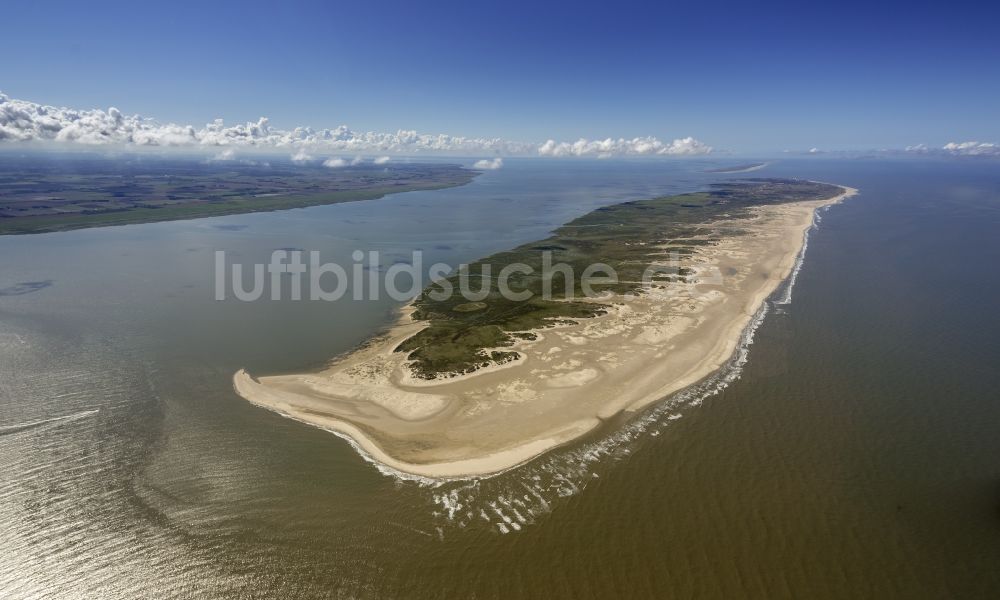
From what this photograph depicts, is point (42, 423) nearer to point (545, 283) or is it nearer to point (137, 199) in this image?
point (545, 283)

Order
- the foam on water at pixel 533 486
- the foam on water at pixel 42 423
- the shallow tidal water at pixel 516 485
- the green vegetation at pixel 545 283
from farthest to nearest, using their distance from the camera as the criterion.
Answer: the green vegetation at pixel 545 283 < the foam on water at pixel 42 423 < the foam on water at pixel 533 486 < the shallow tidal water at pixel 516 485

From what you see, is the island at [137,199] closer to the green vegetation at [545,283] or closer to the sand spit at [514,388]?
the green vegetation at [545,283]

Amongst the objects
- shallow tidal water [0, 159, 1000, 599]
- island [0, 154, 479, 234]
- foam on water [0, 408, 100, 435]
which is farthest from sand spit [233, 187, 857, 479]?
island [0, 154, 479, 234]

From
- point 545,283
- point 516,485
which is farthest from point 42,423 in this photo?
point 545,283

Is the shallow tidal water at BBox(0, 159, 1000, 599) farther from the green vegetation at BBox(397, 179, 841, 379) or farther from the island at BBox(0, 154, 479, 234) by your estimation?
the island at BBox(0, 154, 479, 234)

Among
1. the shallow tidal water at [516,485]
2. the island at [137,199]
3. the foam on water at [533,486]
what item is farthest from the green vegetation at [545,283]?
the island at [137,199]

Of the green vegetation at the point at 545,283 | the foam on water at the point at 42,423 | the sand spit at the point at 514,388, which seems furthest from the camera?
the green vegetation at the point at 545,283
